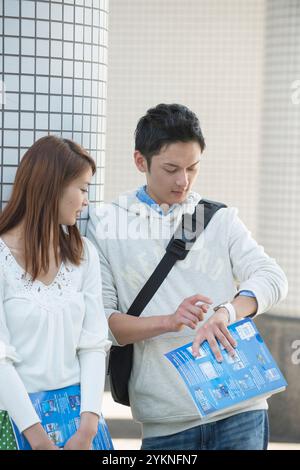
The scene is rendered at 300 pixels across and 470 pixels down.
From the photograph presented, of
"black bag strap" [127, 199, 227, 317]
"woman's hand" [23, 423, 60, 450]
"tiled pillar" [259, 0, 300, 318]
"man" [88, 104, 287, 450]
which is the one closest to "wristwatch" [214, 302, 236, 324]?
"man" [88, 104, 287, 450]

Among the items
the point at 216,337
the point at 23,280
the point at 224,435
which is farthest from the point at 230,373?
the point at 23,280

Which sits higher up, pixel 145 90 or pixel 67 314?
pixel 145 90

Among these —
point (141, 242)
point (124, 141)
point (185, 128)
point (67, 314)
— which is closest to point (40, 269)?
point (67, 314)

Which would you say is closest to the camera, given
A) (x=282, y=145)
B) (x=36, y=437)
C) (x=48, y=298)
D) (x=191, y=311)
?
(x=36, y=437)

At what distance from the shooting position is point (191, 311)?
241cm

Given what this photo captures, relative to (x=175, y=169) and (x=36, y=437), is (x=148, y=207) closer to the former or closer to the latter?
(x=175, y=169)

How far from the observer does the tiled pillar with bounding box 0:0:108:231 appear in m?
2.66

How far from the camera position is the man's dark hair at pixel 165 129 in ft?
8.63

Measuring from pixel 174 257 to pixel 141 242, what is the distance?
114mm

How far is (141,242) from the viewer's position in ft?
8.82

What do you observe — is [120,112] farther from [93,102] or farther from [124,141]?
[93,102]

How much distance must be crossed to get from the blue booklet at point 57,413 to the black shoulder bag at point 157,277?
1.32ft

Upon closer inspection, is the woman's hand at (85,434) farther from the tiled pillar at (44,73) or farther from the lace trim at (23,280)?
the tiled pillar at (44,73)

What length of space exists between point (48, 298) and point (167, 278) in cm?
47
